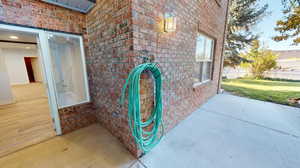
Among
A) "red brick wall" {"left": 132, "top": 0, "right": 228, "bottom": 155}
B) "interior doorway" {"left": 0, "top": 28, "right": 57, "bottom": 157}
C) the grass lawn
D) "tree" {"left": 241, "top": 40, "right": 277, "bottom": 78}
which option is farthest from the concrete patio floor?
"tree" {"left": 241, "top": 40, "right": 277, "bottom": 78}

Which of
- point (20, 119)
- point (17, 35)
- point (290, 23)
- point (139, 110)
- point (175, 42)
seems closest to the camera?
point (139, 110)

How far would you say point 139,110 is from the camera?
139 centimetres

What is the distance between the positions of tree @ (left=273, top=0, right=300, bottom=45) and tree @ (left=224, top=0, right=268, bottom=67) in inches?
100

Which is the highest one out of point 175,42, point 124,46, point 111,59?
point 175,42

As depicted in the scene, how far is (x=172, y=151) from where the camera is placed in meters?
1.72

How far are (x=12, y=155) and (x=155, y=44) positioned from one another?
2.91 m

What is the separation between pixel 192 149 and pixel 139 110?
1.18 metres

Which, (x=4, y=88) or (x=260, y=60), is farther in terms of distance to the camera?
(x=260, y=60)

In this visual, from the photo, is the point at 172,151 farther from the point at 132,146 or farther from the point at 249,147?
the point at 249,147

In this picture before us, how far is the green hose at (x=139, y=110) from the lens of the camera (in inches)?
52.1

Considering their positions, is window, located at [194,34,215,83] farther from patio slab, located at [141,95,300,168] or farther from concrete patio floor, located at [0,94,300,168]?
concrete patio floor, located at [0,94,300,168]

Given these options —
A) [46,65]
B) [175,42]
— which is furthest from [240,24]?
[46,65]

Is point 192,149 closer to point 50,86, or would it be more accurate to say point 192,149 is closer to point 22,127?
point 50,86

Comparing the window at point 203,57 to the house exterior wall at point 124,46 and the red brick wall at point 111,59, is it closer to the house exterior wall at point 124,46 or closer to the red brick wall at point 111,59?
the house exterior wall at point 124,46
